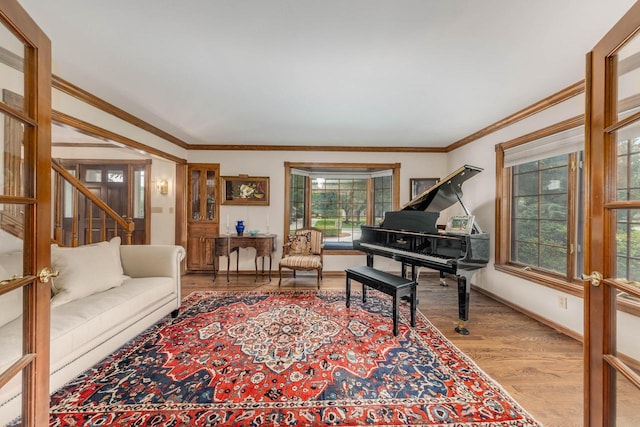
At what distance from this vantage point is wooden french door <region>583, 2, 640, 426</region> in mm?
961

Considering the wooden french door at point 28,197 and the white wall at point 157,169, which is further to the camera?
the white wall at point 157,169

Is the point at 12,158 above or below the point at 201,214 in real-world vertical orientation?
above

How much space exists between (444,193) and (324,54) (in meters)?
2.15

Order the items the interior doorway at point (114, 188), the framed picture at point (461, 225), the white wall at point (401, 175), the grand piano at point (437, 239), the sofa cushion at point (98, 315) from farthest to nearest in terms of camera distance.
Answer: the interior doorway at point (114, 188)
the framed picture at point (461, 225)
the white wall at point (401, 175)
the grand piano at point (437, 239)
the sofa cushion at point (98, 315)

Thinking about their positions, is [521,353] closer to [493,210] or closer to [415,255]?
[415,255]

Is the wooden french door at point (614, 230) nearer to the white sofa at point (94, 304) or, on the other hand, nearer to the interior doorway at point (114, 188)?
the white sofa at point (94, 304)

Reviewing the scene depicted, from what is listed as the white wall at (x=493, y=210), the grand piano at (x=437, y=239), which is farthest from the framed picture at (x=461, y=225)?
the white wall at (x=493, y=210)

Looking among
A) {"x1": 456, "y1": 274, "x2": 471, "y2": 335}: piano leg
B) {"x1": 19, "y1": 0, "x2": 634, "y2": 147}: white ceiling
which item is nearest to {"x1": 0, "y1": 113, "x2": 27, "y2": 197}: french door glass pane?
{"x1": 19, "y1": 0, "x2": 634, "y2": 147}: white ceiling

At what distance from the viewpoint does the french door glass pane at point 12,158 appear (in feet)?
3.07

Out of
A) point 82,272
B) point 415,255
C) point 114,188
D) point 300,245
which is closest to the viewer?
point 82,272

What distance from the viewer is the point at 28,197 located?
989 millimetres

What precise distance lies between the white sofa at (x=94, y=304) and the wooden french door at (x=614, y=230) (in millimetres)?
2414

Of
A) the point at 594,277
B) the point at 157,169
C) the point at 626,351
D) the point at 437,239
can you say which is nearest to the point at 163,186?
the point at 157,169

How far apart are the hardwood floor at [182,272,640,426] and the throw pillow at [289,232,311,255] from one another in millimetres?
1692
